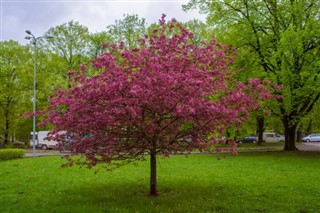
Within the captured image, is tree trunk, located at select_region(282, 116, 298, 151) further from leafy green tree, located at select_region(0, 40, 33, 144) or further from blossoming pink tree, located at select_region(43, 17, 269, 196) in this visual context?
leafy green tree, located at select_region(0, 40, 33, 144)

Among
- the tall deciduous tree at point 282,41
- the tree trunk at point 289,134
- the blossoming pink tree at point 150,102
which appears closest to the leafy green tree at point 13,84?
the tall deciduous tree at point 282,41

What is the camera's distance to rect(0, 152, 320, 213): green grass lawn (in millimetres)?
8219

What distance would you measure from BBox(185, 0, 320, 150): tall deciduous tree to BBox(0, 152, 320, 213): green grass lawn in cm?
691

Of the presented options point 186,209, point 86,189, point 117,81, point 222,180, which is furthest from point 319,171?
point 117,81

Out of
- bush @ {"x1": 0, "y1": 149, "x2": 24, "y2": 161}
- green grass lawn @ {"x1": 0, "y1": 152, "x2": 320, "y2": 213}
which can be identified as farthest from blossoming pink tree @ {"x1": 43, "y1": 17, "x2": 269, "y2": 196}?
bush @ {"x1": 0, "y1": 149, "x2": 24, "y2": 161}

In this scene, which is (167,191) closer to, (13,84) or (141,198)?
(141,198)

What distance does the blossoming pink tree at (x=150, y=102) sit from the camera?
7.70 metres

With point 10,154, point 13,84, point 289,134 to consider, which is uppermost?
point 13,84

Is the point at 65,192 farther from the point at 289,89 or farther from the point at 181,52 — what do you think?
the point at 289,89

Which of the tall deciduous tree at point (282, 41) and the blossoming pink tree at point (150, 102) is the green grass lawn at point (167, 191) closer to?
the blossoming pink tree at point (150, 102)

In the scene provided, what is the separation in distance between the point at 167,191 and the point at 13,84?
34.8 metres

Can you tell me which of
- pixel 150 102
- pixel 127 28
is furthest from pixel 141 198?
pixel 127 28

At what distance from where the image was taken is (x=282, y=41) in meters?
19.3

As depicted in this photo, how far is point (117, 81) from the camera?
25.3ft
